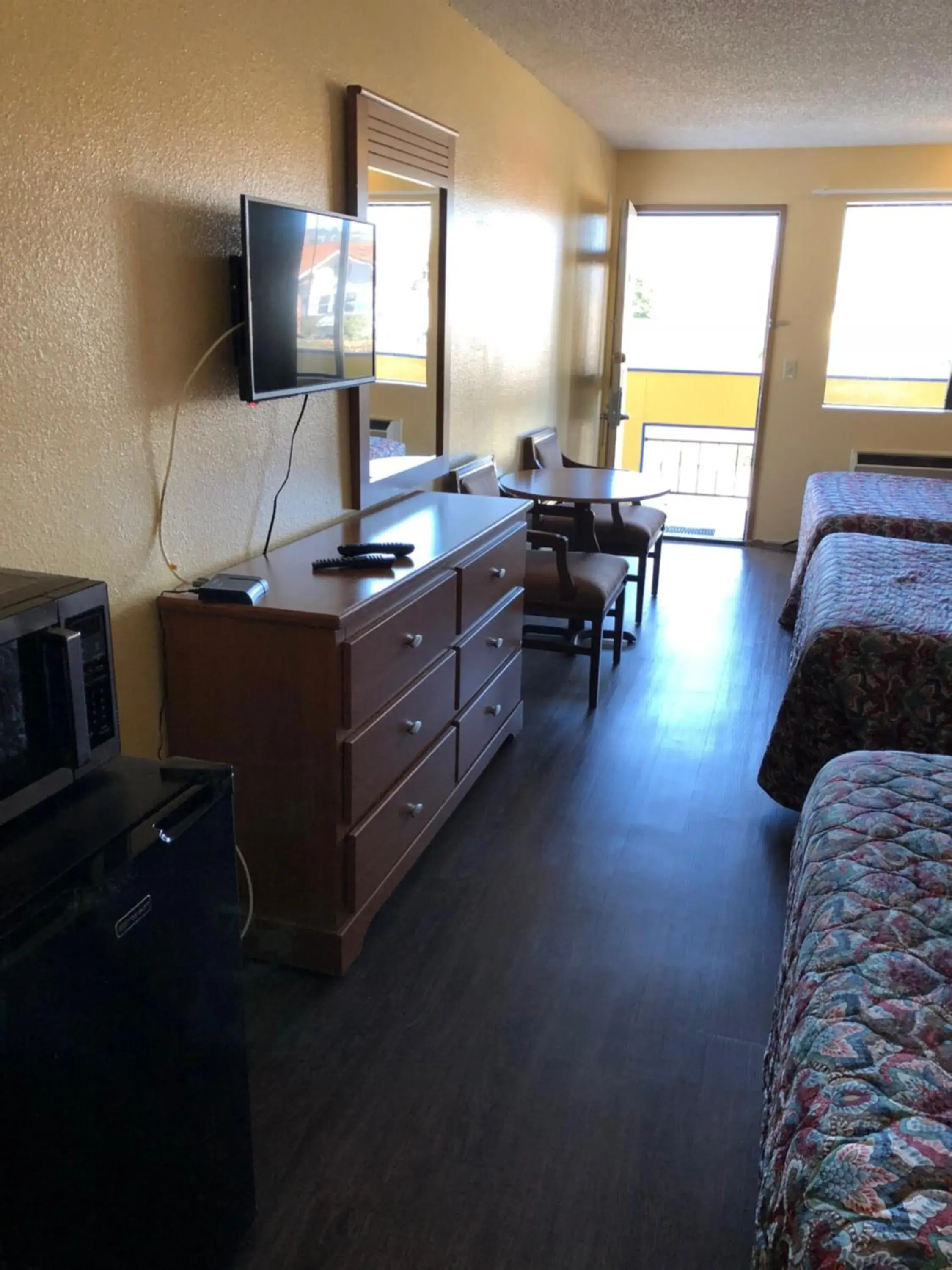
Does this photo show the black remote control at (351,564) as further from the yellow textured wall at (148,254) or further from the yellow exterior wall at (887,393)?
the yellow exterior wall at (887,393)

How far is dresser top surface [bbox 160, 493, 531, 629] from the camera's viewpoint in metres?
1.97

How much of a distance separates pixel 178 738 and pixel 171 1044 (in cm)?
91

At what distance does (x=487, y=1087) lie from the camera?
1854 mm

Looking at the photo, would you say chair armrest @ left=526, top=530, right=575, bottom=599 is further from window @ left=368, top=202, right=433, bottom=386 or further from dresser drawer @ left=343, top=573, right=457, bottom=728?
dresser drawer @ left=343, top=573, right=457, bottom=728

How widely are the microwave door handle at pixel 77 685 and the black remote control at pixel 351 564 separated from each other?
1.03 metres

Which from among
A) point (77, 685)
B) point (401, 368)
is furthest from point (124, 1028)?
point (401, 368)

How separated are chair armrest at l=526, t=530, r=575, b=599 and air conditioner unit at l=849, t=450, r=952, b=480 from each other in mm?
3355

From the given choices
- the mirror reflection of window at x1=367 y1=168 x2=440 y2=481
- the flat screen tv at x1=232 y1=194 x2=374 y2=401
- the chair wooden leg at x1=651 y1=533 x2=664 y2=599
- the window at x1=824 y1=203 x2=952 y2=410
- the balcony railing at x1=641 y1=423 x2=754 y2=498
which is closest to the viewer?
the flat screen tv at x1=232 y1=194 x2=374 y2=401

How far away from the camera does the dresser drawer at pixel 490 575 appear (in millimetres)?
2652

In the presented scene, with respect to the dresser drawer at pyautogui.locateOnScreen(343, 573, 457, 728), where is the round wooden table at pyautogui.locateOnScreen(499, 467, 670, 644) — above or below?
above

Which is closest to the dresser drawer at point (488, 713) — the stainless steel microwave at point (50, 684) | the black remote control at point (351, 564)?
the black remote control at point (351, 564)

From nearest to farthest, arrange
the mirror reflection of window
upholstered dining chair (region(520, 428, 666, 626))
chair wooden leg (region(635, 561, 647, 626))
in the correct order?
the mirror reflection of window, upholstered dining chair (region(520, 428, 666, 626)), chair wooden leg (region(635, 561, 647, 626))

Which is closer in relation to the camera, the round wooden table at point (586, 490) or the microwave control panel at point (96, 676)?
the microwave control panel at point (96, 676)

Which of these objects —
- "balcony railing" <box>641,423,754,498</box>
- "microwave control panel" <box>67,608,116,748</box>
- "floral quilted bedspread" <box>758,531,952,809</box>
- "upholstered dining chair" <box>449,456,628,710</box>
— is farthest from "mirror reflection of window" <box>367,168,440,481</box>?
"balcony railing" <box>641,423,754,498</box>
